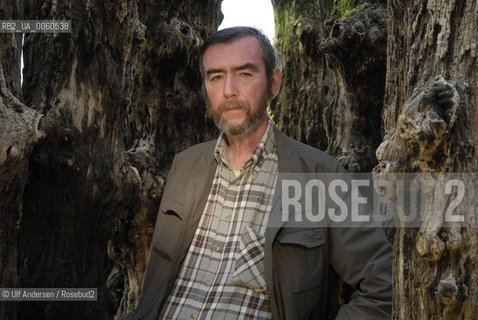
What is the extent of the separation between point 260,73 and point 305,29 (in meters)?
3.25

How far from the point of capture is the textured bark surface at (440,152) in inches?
82.4

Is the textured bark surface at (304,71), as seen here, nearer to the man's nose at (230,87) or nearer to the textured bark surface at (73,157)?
the textured bark surface at (73,157)

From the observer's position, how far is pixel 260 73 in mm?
3223

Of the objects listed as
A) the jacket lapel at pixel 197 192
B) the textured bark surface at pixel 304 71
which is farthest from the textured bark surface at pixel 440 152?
the textured bark surface at pixel 304 71

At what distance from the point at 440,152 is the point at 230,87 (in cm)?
127

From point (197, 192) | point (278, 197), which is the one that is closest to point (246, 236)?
point (278, 197)

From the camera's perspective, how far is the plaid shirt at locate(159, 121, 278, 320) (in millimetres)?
2914

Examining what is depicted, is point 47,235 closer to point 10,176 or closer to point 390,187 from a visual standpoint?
point 10,176

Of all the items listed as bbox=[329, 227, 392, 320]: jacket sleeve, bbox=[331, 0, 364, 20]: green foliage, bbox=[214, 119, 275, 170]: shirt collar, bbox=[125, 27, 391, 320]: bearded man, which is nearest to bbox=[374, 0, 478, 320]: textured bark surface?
bbox=[329, 227, 392, 320]: jacket sleeve

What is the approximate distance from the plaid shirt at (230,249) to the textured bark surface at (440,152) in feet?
2.50

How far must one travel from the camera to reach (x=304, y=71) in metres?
6.52

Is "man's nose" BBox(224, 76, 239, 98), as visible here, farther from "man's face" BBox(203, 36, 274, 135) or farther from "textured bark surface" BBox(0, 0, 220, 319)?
"textured bark surface" BBox(0, 0, 220, 319)

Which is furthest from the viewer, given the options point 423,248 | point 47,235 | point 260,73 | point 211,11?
point 211,11

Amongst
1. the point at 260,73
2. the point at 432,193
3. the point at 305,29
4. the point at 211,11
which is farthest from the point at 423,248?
the point at 305,29
